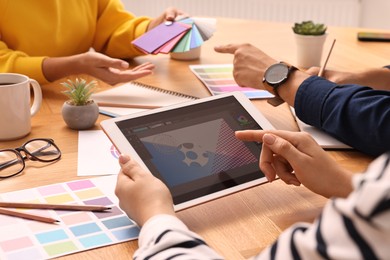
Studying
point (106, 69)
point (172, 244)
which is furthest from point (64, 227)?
point (106, 69)

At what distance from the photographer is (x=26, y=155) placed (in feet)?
3.82

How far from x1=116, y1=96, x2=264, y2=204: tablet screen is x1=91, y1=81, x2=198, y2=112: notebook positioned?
1.07ft

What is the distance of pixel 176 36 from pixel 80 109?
0.46m

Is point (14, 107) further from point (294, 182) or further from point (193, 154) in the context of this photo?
point (294, 182)

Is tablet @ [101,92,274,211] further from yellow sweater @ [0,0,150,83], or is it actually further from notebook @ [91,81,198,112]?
yellow sweater @ [0,0,150,83]

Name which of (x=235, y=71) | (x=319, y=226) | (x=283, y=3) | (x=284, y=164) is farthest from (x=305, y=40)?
(x=283, y=3)

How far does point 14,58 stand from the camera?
1559 millimetres

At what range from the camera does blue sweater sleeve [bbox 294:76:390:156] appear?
118 centimetres

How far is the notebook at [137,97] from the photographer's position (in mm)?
1422

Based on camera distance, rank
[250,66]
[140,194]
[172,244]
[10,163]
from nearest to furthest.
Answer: [172,244]
[140,194]
[10,163]
[250,66]

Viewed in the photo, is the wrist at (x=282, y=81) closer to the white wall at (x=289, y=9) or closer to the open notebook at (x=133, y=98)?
the open notebook at (x=133, y=98)

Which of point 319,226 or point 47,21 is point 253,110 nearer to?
point 319,226

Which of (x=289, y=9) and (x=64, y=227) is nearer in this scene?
(x=64, y=227)

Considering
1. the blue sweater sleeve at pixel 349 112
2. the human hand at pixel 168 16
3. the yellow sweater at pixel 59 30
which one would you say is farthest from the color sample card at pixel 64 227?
the human hand at pixel 168 16
